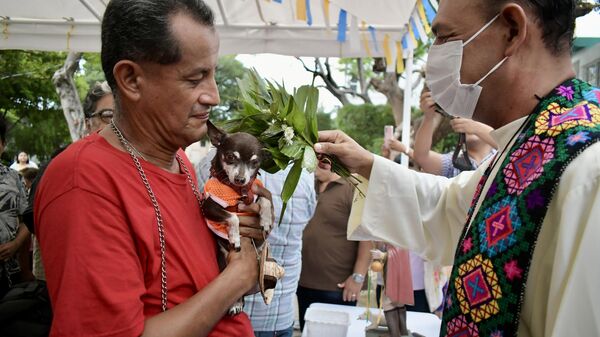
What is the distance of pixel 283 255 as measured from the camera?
151 inches

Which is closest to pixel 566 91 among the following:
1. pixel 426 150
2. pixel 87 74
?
pixel 426 150

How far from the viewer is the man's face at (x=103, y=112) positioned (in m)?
3.30

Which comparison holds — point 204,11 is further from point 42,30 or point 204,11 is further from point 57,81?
point 57,81

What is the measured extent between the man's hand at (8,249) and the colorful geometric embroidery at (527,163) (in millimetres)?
4092

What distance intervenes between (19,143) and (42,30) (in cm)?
2605

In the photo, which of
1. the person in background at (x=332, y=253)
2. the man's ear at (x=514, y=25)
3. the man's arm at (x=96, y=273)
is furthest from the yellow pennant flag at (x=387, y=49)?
the man's arm at (x=96, y=273)

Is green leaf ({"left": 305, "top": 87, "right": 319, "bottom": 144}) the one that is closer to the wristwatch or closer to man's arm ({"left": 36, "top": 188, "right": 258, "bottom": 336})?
man's arm ({"left": 36, "top": 188, "right": 258, "bottom": 336})

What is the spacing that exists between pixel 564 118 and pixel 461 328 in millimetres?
801

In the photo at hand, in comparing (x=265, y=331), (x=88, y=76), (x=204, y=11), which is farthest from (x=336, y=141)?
(x=88, y=76)

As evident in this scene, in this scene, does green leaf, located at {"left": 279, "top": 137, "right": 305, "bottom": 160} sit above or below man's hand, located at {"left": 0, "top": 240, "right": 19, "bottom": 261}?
above

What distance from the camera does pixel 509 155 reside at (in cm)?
172

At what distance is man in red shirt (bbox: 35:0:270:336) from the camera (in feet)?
4.24

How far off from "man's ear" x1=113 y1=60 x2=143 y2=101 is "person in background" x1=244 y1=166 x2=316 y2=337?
6.72ft

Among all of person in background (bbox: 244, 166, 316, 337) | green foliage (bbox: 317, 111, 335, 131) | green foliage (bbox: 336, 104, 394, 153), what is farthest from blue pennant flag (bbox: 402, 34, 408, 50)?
green foliage (bbox: 317, 111, 335, 131)
